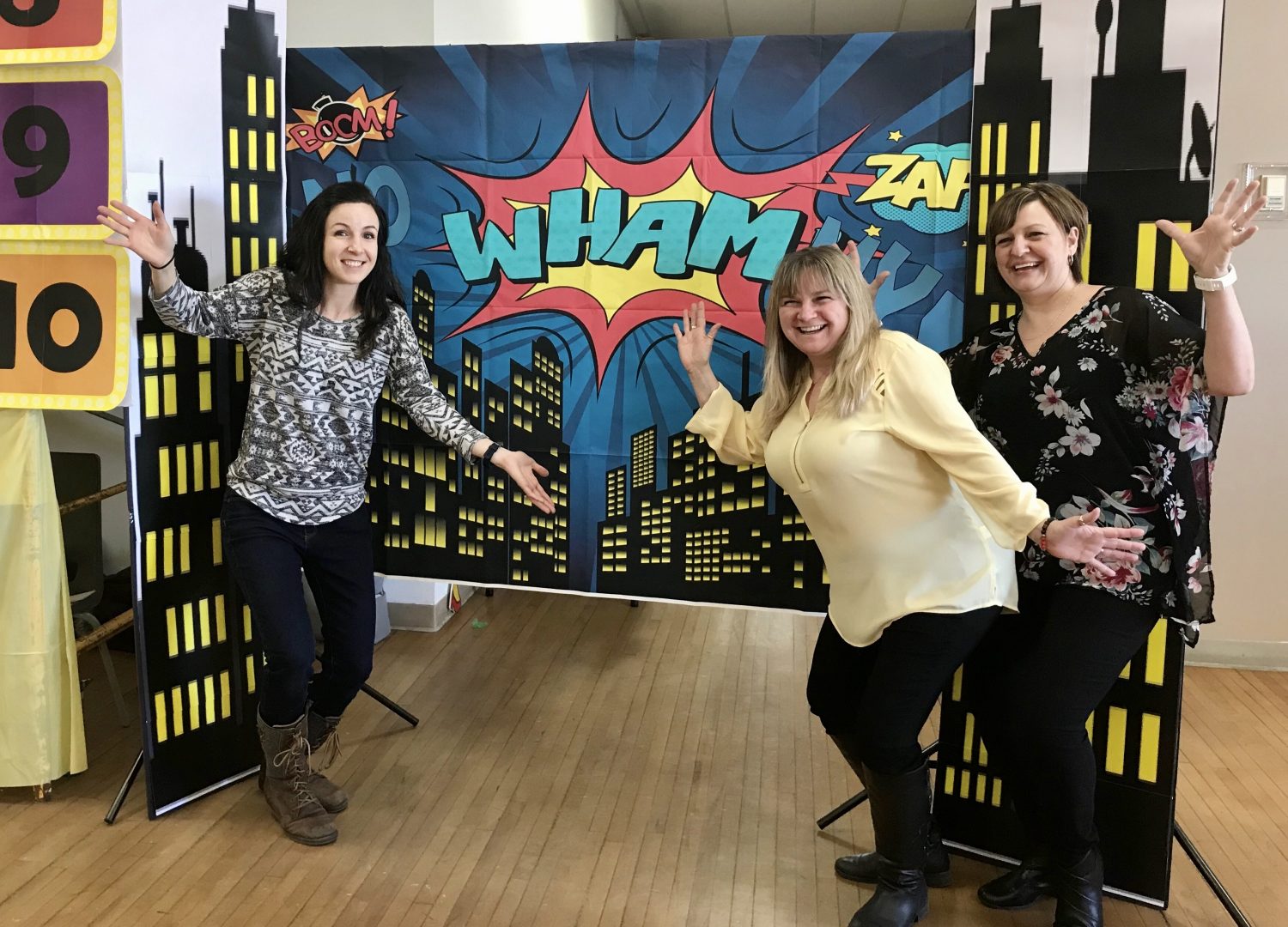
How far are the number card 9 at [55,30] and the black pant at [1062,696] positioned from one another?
7.34 feet

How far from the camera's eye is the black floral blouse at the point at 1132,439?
71.3 inches

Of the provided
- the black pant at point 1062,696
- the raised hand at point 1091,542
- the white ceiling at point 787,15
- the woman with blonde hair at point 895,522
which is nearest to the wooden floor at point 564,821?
the black pant at point 1062,696

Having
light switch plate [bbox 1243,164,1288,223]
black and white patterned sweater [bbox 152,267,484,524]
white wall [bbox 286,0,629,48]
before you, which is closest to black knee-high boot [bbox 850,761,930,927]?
black and white patterned sweater [bbox 152,267,484,524]

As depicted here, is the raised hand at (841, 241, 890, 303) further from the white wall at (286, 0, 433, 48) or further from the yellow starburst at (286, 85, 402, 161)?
the white wall at (286, 0, 433, 48)

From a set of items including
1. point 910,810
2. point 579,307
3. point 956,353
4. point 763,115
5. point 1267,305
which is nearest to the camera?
point 910,810

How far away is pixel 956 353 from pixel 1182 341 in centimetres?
44

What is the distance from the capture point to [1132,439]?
1838 mm

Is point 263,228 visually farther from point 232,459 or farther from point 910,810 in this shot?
point 910,810

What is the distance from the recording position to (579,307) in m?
2.39

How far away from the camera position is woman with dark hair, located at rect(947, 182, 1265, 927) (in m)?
1.82

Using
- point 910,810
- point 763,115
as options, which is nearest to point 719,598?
point 910,810

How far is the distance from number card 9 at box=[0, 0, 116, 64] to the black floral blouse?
79.8 inches

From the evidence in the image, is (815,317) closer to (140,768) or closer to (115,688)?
(140,768)

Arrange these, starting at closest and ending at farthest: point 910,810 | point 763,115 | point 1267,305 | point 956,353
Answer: point 910,810
point 956,353
point 763,115
point 1267,305
